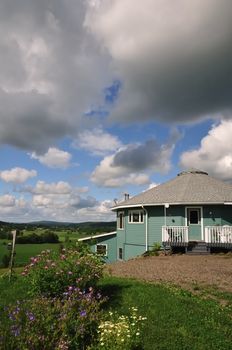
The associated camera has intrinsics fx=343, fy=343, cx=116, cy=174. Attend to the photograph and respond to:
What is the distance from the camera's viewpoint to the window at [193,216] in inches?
870

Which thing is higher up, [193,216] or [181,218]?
[193,216]

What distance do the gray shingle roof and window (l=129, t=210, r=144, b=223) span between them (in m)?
0.71

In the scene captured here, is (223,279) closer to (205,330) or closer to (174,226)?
(205,330)

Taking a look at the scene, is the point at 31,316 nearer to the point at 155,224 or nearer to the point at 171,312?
the point at 171,312

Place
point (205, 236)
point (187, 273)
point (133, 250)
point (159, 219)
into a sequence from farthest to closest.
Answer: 1. point (133, 250)
2. point (159, 219)
3. point (205, 236)
4. point (187, 273)

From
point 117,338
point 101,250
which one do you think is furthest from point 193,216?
point 117,338

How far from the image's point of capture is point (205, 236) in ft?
68.2

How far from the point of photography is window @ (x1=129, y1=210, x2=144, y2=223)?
2419 centimetres

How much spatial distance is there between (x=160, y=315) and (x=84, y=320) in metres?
2.40

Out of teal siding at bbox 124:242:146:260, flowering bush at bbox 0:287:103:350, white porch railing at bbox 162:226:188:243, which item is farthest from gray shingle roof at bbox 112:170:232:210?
flowering bush at bbox 0:287:103:350

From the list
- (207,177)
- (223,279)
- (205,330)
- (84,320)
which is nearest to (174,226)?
(207,177)

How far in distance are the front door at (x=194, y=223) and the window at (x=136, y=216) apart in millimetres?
3491

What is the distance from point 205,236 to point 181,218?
2.06 metres

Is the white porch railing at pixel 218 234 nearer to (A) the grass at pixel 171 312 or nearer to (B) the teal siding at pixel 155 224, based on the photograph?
(B) the teal siding at pixel 155 224
